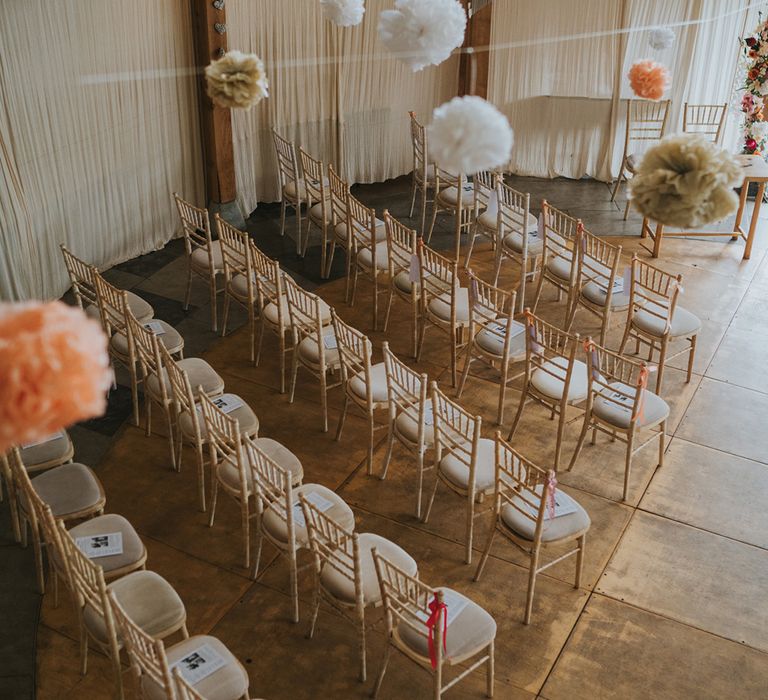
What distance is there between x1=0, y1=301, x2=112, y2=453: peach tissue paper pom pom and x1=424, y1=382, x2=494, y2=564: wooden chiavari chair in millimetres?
3315

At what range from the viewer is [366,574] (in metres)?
4.99

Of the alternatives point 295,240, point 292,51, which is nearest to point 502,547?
point 295,240

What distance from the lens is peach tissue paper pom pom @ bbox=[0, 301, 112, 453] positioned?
2.38m

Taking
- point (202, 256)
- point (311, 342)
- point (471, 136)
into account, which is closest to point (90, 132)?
point (202, 256)

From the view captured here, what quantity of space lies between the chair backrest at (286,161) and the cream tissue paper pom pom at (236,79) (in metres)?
4.26

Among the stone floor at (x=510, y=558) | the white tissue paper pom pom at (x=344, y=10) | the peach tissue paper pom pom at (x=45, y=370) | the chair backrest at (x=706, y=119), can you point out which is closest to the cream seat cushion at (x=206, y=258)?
the stone floor at (x=510, y=558)

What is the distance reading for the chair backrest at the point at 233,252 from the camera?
26.0 feet

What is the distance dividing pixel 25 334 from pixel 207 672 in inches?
102

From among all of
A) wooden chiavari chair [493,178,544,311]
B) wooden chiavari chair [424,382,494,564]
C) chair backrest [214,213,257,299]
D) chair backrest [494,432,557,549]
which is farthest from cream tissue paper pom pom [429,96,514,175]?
wooden chiavari chair [493,178,544,311]

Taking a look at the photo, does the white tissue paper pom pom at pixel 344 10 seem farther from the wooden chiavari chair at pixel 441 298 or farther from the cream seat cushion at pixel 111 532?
the cream seat cushion at pixel 111 532

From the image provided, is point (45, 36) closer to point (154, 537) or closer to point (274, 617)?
point (154, 537)

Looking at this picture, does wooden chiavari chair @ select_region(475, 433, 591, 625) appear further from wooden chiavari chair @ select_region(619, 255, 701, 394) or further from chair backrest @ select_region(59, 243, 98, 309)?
chair backrest @ select_region(59, 243, 98, 309)

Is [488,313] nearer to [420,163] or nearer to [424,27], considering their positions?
[424,27]

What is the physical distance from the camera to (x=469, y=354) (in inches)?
296
